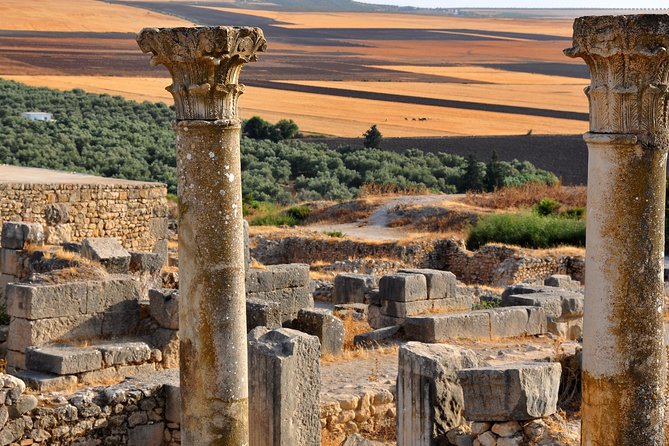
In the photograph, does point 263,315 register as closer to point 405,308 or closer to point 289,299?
point 289,299

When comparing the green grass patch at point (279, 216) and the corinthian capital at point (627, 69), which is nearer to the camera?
the corinthian capital at point (627, 69)

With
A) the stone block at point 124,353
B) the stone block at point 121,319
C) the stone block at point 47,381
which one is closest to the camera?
the stone block at point 47,381

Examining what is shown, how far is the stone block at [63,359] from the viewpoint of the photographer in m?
12.6

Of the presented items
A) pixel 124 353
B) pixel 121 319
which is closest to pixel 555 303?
pixel 121 319

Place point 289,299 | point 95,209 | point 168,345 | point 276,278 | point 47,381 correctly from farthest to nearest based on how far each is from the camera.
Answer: point 95,209 < point 289,299 < point 276,278 < point 168,345 < point 47,381

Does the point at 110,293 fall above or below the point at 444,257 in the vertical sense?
above

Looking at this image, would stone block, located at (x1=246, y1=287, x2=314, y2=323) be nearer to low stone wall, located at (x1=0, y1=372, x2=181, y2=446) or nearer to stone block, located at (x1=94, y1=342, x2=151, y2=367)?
stone block, located at (x1=94, y1=342, x2=151, y2=367)

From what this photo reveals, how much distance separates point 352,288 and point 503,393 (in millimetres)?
Result: 9553

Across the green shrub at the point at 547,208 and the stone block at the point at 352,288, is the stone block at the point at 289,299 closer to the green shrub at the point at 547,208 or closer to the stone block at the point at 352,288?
the stone block at the point at 352,288

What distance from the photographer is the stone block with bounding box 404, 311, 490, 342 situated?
49.3 feet

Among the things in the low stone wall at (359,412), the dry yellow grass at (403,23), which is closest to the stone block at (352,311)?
the low stone wall at (359,412)

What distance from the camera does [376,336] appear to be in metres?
15.4

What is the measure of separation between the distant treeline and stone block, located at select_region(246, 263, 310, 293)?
71.5 feet

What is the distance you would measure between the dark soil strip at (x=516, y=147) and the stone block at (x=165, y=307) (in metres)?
41.6
